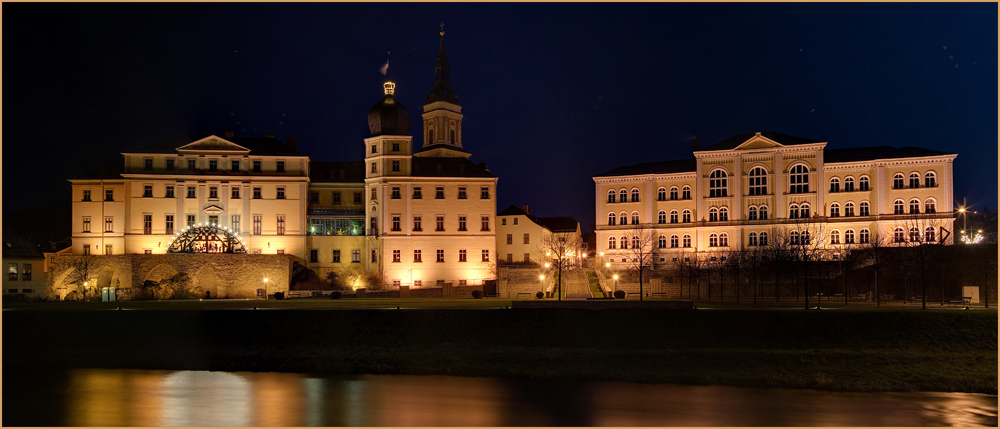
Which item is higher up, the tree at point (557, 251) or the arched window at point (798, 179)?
→ the arched window at point (798, 179)

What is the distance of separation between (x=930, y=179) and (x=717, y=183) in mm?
18296

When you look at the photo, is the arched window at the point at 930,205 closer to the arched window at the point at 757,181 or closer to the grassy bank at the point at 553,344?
the arched window at the point at 757,181

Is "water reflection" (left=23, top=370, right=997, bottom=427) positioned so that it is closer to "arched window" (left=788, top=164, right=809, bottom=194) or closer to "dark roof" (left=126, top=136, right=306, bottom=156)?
"dark roof" (left=126, top=136, right=306, bottom=156)

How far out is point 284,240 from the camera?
74500 millimetres

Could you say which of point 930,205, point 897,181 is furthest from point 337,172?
point 930,205

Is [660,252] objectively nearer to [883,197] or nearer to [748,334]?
[883,197]

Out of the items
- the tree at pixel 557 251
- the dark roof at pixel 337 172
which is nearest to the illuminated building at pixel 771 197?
the tree at pixel 557 251

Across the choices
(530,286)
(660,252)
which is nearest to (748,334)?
(530,286)

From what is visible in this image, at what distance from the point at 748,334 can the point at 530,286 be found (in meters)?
26.3

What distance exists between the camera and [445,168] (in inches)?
3073

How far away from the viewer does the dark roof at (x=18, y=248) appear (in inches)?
2778

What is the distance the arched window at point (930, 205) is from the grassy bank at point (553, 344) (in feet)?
115

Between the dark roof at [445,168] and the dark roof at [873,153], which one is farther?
the dark roof at [445,168]

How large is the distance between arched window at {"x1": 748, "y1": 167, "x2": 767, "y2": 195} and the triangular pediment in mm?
46445
